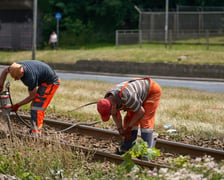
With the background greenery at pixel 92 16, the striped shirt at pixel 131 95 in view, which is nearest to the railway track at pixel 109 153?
the striped shirt at pixel 131 95

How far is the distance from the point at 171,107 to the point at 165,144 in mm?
4098

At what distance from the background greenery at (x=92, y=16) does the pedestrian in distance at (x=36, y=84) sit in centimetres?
3017

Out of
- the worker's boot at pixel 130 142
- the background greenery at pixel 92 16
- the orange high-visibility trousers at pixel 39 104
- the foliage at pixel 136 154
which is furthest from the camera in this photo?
the background greenery at pixel 92 16

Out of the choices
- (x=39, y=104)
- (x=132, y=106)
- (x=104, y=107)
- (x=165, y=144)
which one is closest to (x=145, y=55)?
(x=39, y=104)

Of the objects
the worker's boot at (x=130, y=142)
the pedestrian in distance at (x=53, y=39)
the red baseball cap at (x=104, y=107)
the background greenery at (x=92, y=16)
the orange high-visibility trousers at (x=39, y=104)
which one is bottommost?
the worker's boot at (x=130, y=142)

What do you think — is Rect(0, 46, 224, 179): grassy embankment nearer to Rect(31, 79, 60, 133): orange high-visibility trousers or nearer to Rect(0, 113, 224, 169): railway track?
Rect(0, 113, 224, 169): railway track

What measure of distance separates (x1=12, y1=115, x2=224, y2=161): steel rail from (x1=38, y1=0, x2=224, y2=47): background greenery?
29104 mm

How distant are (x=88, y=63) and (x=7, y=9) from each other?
1577 cm

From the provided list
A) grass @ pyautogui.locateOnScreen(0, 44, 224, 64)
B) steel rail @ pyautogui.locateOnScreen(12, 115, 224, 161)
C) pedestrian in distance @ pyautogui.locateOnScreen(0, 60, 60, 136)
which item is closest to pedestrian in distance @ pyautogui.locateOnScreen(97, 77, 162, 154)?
steel rail @ pyautogui.locateOnScreen(12, 115, 224, 161)

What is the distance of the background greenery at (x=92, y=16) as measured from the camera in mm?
39000

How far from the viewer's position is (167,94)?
14.8 metres

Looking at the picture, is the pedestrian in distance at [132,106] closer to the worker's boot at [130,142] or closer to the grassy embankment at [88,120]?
the worker's boot at [130,142]

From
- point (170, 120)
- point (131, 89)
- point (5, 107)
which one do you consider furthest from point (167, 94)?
point (131, 89)

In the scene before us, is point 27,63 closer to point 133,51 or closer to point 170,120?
A: point 170,120
